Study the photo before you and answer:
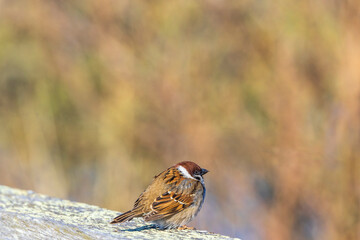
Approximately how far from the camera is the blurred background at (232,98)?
550cm

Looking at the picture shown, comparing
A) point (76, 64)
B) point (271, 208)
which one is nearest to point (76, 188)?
point (76, 64)

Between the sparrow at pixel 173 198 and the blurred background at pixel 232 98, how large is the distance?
2.04 meters

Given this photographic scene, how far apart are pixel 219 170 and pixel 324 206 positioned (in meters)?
0.90

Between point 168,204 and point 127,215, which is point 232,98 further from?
point 127,215

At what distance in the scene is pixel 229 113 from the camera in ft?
20.1

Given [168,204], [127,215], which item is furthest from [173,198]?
[127,215]

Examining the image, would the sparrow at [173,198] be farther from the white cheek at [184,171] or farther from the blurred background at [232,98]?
the blurred background at [232,98]

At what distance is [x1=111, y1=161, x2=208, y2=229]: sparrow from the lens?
10.6 ft

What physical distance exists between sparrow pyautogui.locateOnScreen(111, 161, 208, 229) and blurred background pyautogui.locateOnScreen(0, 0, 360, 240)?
2.04 m

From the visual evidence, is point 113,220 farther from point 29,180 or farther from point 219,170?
point 29,180

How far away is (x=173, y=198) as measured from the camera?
11.4 ft

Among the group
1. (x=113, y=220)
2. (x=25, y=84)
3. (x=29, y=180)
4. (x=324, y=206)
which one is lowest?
(x=113, y=220)

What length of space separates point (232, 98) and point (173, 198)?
9.38 ft

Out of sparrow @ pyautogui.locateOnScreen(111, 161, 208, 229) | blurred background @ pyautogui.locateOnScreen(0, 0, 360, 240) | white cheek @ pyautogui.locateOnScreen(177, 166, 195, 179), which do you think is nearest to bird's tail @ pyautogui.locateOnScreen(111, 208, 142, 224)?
sparrow @ pyautogui.locateOnScreen(111, 161, 208, 229)
